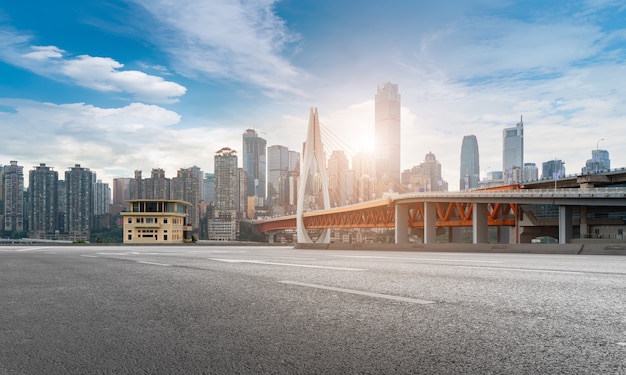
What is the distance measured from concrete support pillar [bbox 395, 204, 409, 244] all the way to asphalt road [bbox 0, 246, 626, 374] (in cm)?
7737

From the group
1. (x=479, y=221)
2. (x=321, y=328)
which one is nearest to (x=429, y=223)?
(x=479, y=221)

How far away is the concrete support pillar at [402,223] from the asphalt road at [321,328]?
3046 inches

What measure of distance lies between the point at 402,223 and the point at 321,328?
8331cm

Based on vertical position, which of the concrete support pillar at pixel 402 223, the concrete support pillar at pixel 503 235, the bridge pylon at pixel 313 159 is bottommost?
the concrete support pillar at pixel 503 235

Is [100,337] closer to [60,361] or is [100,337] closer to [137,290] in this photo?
[60,361]

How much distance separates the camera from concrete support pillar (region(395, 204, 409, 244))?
277 feet

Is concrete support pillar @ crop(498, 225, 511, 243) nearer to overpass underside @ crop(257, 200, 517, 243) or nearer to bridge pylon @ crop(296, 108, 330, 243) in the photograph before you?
overpass underside @ crop(257, 200, 517, 243)

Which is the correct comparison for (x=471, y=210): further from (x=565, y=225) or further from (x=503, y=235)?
(x=503, y=235)

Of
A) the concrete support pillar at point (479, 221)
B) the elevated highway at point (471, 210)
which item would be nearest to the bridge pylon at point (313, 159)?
the elevated highway at point (471, 210)

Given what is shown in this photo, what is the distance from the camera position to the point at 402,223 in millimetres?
86125

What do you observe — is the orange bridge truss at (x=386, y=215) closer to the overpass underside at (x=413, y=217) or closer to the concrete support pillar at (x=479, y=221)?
the overpass underside at (x=413, y=217)

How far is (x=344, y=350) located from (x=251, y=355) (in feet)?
2.23

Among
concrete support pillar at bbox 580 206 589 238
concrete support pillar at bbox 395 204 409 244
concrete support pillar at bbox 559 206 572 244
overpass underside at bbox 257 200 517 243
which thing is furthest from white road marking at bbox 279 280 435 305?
concrete support pillar at bbox 580 206 589 238

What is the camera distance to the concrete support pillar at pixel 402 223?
8438 centimetres
